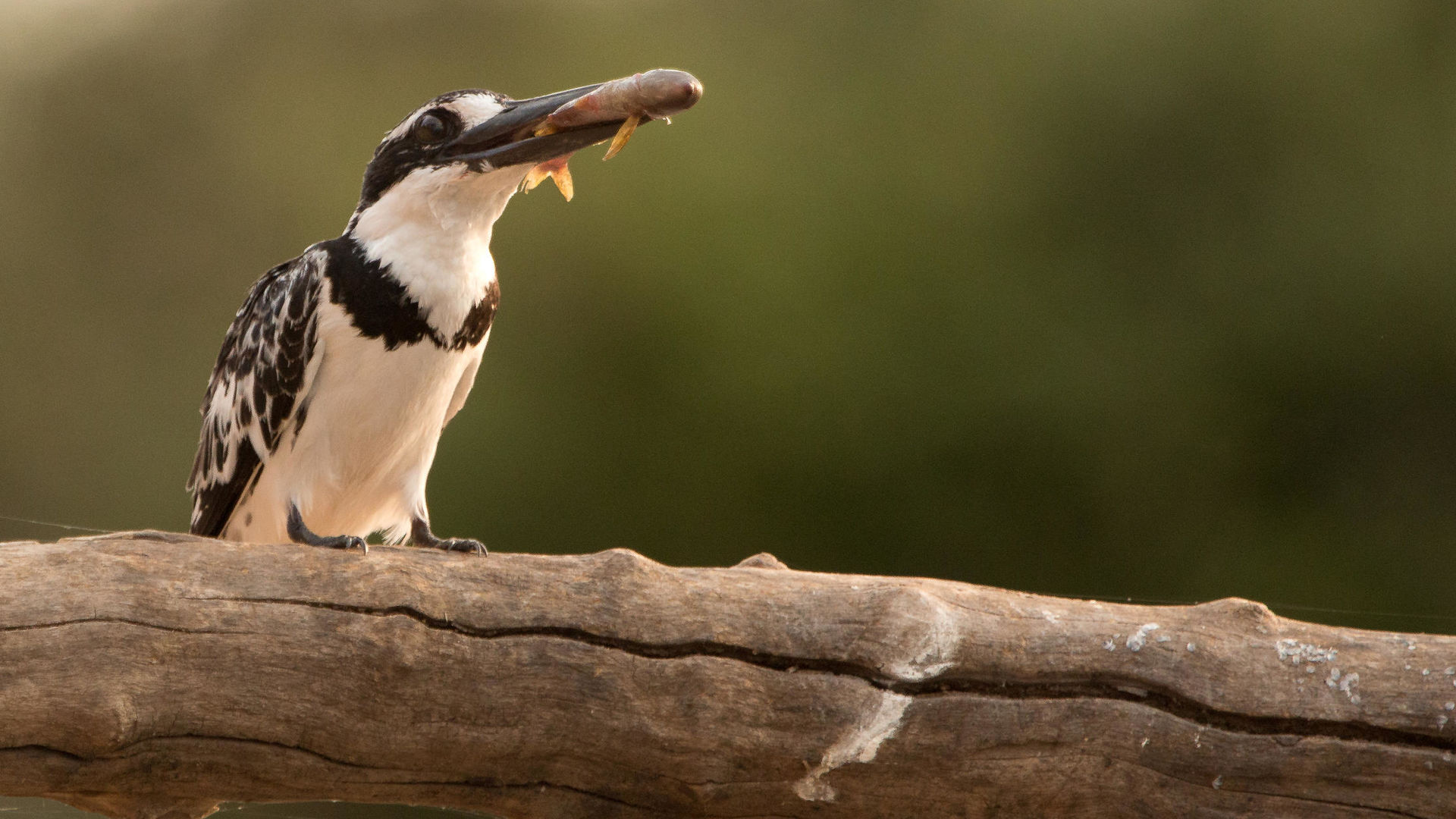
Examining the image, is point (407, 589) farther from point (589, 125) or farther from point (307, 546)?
point (589, 125)

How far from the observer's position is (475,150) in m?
2.07

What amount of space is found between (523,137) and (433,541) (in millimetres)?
719

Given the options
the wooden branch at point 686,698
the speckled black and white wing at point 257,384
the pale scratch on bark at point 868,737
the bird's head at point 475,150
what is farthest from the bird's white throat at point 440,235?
the pale scratch on bark at point 868,737

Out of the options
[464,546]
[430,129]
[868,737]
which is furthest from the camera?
[430,129]

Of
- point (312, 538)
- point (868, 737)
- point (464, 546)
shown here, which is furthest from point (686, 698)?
point (312, 538)

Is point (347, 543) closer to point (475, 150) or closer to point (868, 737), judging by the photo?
point (475, 150)

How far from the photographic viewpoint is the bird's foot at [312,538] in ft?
6.07

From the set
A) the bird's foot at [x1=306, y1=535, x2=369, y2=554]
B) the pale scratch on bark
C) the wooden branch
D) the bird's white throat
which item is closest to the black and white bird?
the bird's white throat

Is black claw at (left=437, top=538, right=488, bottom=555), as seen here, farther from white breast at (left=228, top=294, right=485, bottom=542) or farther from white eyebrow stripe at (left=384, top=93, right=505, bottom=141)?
white eyebrow stripe at (left=384, top=93, right=505, bottom=141)

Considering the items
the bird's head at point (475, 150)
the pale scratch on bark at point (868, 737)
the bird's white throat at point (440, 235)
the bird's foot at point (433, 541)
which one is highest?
the bird's head at point (475, 150)

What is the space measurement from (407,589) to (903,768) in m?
0.68

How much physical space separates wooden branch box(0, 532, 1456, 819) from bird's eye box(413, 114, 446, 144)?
785 mm

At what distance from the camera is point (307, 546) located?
5.63ft

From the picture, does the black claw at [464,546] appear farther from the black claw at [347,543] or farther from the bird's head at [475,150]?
the bird's head at [475,150]
